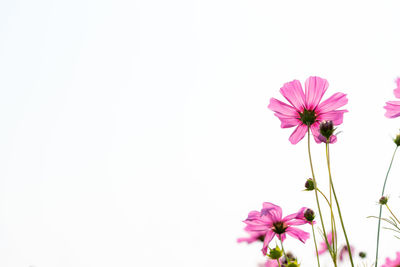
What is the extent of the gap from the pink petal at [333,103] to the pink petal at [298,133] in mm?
66

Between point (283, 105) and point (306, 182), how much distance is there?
8.8 inches

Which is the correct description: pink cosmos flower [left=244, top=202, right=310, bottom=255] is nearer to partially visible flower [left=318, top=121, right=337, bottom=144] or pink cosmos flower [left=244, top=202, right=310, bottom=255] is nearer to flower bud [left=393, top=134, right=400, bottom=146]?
partially visible flower [left=318, top=121, right=337, bottom=144]

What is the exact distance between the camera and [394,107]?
3.49 feet

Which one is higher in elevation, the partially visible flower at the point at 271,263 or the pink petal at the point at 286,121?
the pink petal at the point at 286,121

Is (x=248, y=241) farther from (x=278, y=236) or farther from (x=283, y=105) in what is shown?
(x=283, y=105)

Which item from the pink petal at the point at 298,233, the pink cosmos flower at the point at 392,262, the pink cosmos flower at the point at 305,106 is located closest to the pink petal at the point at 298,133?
the pink cosmos flower at the point at 305,106

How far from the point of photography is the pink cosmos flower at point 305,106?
1211 mm

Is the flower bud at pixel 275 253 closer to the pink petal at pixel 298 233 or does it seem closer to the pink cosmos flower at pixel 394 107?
the pink petal at pixel 298 233

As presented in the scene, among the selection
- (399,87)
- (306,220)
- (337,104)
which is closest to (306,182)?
(306,220)

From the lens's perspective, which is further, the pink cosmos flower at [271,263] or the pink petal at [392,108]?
the pink cosmos flower at [271,263]

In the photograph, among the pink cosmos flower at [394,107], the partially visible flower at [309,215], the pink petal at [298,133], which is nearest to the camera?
the pink cosmos flower at [394,107]

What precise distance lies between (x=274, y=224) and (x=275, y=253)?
13 cm

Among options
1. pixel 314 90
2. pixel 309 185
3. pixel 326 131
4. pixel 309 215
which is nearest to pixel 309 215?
pixel 309 215

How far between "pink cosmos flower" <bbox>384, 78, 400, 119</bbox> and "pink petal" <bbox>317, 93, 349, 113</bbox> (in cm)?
13
